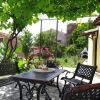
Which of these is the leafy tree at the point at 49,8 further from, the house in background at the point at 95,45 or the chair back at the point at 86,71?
the house in background at the point at 95,45

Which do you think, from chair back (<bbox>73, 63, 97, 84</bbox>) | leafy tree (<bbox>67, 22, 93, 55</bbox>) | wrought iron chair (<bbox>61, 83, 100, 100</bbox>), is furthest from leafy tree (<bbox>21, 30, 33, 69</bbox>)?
wrought iron chair (<bbox>61, 83, 100, 100</bbox>)

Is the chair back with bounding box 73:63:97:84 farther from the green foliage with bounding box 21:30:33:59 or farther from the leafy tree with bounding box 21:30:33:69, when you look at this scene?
the green foliage with bounding box 21:30:33:59

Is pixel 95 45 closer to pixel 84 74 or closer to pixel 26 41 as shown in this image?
pixel 26 41

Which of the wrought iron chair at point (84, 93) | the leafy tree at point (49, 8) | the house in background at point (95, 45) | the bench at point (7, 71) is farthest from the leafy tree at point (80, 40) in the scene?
the wrought iron chair at point (84, 93)

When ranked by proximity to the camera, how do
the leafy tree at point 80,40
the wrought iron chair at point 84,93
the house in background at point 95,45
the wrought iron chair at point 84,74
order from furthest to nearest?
the leafy tree at point 80,40
the house in background at point 95,45
the wrought iron chair at point 84,74
the wrought iron chair at point 84,93

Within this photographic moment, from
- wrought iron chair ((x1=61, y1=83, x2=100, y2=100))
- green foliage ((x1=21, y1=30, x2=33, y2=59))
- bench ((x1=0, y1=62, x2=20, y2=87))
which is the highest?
green foliage ((x1=21, y1=30, x2=33, y2=59))

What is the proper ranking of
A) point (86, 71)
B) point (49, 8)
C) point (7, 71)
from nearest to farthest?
1. point (49, 8)
2. point (86, 71)
3. point (7, 71)

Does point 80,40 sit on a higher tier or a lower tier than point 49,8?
higher

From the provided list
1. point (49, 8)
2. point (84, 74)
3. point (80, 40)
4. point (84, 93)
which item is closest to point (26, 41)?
point (80, 40)

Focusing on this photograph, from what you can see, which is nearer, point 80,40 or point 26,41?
point 26,41

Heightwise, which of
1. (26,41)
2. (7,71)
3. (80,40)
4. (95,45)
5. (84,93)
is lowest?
(7,71)

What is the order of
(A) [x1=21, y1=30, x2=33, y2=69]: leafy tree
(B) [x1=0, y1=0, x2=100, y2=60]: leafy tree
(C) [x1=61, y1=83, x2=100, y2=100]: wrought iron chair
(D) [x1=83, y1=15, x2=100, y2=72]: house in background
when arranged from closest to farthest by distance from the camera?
(C) [x1=61, y1=83, x2=100, y2=100]: wrought iron chair
(B) [x1=0, y1=0, x2=100, y2=60]: leafy tree
(D) [x1=83, y1=15, x2=100, y2=72]: house in background
(A) [x1=21, y1=30, x2=33, y2=69]: leafy tree

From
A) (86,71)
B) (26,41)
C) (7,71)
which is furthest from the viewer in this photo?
(26,41)

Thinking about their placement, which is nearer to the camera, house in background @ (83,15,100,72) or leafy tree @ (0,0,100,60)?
leafy tree @ (0,0,100,60)
